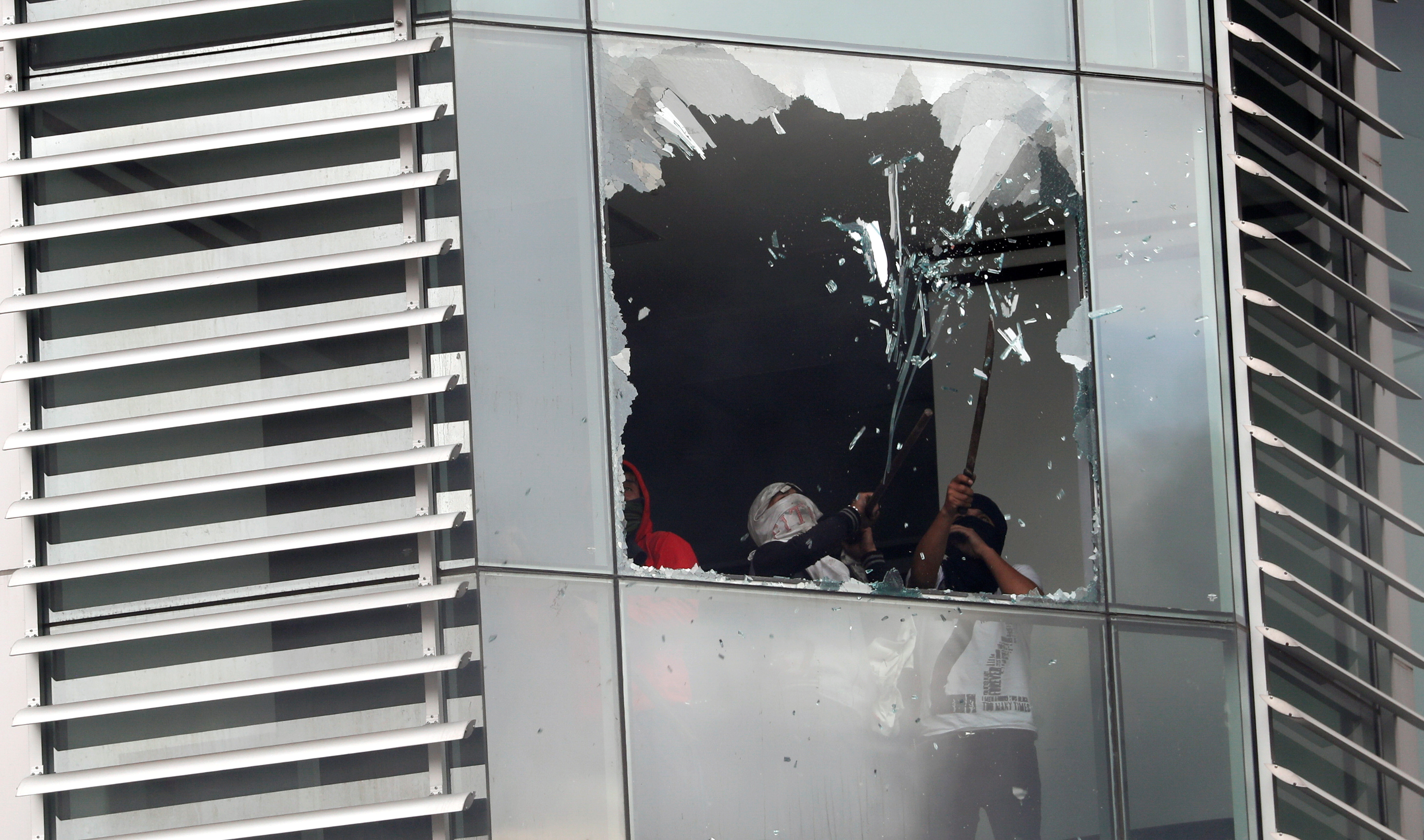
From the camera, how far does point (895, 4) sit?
2611 mm

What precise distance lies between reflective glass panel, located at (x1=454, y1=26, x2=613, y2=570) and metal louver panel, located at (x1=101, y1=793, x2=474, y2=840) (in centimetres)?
53

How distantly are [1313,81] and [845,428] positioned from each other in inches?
58.8

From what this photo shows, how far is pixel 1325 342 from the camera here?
260 cm

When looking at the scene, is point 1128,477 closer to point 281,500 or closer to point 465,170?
point 465,170

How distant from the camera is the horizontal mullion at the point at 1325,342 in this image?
8.33 feet

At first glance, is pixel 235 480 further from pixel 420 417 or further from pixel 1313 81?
pixel 1313 81

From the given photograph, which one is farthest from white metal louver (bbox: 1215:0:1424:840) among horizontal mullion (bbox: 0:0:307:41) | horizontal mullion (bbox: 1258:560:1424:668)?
horizontal mullion (bbox: 0:0:307:41)

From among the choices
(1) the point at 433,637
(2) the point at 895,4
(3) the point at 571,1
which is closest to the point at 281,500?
(1) the point at 433,637

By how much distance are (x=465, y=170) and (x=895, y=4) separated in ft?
3.64

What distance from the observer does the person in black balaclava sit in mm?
2525

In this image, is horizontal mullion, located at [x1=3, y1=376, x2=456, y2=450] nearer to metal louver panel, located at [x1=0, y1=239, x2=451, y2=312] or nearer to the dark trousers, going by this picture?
metal louver panel, located at [x1=0, y1=239, x2=451, y2=312]

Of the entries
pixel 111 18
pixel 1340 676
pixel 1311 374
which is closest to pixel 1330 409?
pixel 1311 374

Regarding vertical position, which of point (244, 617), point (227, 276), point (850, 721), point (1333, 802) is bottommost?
point (1333, 802)

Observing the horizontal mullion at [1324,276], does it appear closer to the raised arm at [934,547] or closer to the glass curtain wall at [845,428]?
the glass curtain wall at [845,428]
